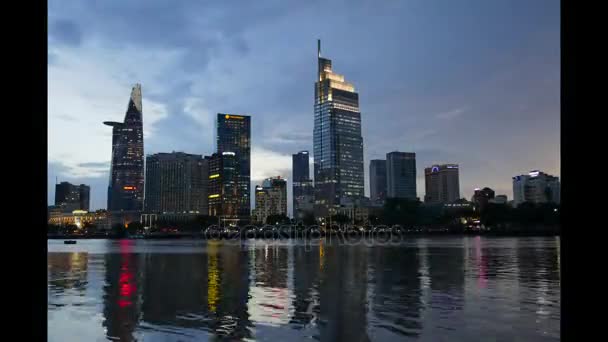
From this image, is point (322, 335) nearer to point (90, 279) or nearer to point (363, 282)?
point (363, 282)

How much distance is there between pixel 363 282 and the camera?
27.1 meters

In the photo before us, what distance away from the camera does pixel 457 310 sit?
17.9 m
